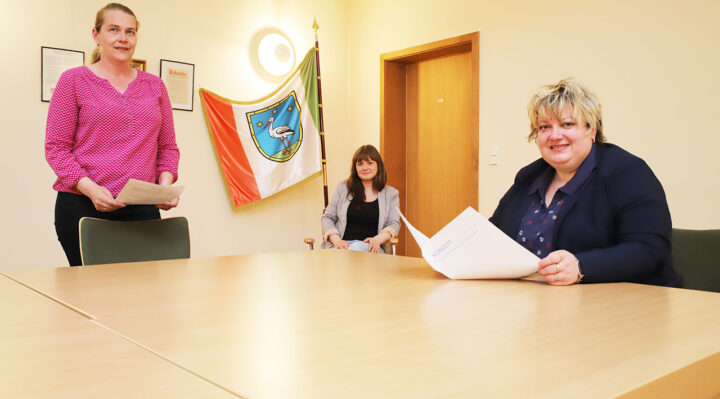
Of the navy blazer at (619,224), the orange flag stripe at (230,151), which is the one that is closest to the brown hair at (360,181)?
the orange flag stripe at (230,151)

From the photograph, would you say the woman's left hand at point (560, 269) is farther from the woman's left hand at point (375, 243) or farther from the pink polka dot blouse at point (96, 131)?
the woman's left hand at point (375, 243)

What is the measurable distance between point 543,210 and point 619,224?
0.25 meters

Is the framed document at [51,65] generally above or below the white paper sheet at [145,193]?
above

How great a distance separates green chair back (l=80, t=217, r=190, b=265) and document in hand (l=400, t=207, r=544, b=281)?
Result: 3.28ft

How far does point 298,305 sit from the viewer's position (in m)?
0.97

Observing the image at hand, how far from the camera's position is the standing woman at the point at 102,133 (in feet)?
6.07

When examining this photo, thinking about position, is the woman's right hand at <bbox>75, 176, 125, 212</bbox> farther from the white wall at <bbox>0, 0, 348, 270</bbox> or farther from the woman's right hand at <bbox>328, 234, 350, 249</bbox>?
the white wall at <bbox>0, 0, 348, 270</bbox>

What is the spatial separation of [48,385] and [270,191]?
385 centimetres

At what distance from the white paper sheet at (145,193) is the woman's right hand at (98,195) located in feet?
0.35

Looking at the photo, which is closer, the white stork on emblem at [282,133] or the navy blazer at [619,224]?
the navy blazer at [619,224]

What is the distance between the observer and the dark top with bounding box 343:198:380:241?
136 inches

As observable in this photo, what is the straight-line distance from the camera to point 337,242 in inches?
130

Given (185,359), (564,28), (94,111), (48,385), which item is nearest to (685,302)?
(185,359)

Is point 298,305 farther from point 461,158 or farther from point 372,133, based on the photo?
point 372,133
